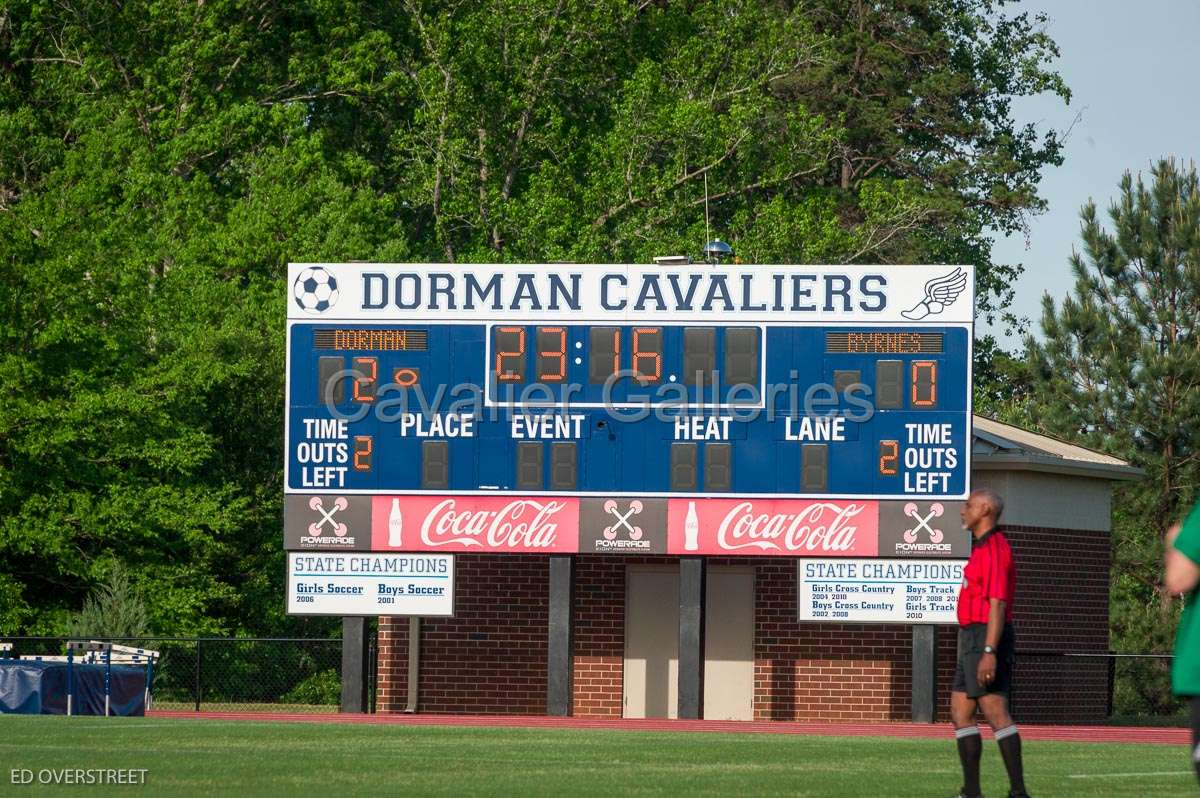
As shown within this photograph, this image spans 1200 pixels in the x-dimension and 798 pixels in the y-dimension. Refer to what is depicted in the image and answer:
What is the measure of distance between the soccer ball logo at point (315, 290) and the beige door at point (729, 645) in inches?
294

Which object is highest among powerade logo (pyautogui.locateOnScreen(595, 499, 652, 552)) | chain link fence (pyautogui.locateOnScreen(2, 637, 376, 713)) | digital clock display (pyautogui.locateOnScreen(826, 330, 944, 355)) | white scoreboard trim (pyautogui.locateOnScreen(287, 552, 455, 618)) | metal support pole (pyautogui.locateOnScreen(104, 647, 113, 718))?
digital clock display (pyautogui.locateOnScreen(826, 330, 944, 355))

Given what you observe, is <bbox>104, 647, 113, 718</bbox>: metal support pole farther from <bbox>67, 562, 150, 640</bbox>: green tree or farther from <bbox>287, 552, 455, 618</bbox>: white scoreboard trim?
<bbox>67, 562, 150, 640</bbox>: green tree

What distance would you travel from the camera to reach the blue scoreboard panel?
25.5m

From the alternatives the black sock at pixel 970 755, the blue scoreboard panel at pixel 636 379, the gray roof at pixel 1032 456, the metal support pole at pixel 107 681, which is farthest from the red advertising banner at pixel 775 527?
the black sock at pixel 970 755

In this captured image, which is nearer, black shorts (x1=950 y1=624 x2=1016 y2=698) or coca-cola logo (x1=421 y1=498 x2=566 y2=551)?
black shorts (x1=950 y1=624 x2=1016 y2=698)

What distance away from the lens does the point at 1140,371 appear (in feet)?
137

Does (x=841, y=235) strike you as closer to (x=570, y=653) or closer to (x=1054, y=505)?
(x=1054, y=505)

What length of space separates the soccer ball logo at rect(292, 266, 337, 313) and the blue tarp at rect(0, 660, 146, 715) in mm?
5338

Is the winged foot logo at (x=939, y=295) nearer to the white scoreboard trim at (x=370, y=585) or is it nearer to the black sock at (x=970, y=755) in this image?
the white scoreboard trim at (x=370, y=585)

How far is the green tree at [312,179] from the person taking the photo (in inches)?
1405

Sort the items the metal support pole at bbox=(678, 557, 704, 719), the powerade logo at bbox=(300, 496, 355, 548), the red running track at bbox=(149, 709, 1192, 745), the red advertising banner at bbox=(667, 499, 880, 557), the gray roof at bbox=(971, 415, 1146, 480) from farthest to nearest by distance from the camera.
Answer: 1. the gray roof at bbox=(971, 415, 1146, 480)
2. the metal support pole at bbox=(678, 557, 704, 719)
3. the powerade logo at bbox=(300, 496, 355, 548)
4. the red advertising banner at bbox=(667, 499, 880, 557)
5. the red running track at bbox=(149, 709, 1192, 745)

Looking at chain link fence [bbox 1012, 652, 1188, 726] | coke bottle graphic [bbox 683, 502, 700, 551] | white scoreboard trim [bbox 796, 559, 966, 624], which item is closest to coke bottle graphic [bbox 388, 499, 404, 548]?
coke bottle graphic [bbox 683, 502, 700, 551]

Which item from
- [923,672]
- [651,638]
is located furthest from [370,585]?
[923,672]

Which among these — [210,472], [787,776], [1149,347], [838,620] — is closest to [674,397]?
[838,620]
